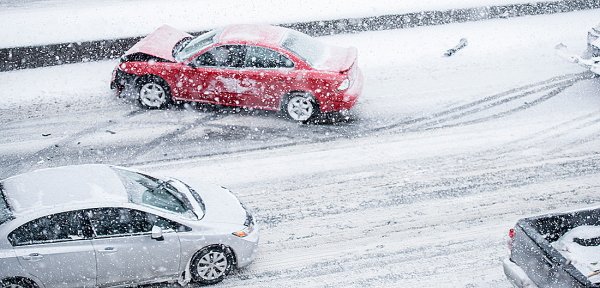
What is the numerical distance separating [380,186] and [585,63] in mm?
5435

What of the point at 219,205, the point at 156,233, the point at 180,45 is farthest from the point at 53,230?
the point at 180,45

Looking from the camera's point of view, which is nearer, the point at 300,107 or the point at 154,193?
the point at 154,193

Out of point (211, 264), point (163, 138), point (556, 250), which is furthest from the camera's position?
point (163, 138)

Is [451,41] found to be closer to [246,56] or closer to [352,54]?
[352,54]

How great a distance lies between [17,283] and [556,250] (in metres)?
5.98

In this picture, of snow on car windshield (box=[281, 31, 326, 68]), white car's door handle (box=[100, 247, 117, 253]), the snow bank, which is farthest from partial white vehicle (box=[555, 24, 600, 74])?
white car's door handle (box=[100, 247, 117, 253])

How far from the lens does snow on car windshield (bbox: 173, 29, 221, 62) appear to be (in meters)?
12.9

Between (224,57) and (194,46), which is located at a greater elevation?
(194,46)

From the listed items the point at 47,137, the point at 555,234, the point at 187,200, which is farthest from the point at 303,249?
the point at 47,137

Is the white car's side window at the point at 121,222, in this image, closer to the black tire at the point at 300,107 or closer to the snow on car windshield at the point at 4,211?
the snow on car windshield at the point at 4,211

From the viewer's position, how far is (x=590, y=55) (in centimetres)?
1380

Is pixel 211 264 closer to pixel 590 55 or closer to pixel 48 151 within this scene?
pixel 48 151

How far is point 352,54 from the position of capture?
13.4 m

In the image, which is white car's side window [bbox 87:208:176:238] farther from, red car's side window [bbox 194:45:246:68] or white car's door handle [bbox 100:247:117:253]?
red car's side window [bbox 194:45:246:68]
